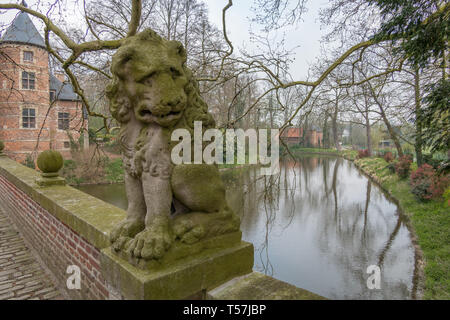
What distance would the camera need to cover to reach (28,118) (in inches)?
738

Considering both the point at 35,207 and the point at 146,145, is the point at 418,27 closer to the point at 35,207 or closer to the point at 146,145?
the point at 146,145

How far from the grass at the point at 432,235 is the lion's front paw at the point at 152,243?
18.2 feet

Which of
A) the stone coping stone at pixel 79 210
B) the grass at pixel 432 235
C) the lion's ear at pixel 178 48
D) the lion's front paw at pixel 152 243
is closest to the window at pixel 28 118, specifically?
the stone coping stone at pixel 79 210

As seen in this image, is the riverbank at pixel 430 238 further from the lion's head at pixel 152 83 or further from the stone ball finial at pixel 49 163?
the stone ball finial at pixel 49 163

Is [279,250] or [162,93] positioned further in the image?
[279,250]

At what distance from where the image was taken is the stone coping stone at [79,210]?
2.42 m

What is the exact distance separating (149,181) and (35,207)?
3459 mm

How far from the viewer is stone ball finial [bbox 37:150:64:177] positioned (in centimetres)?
459

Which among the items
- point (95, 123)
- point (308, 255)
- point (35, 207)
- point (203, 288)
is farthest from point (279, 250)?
point (95, 123)

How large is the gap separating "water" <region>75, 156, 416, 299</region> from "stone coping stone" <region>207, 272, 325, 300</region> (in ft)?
6.00

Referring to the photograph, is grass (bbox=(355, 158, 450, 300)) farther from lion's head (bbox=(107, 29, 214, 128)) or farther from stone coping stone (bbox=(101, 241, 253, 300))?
lion's head (bbox=(107, 29, 214, 128))

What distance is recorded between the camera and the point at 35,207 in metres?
4.27

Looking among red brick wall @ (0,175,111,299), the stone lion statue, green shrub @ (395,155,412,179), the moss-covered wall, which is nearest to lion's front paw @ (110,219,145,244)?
the stone lion statue
